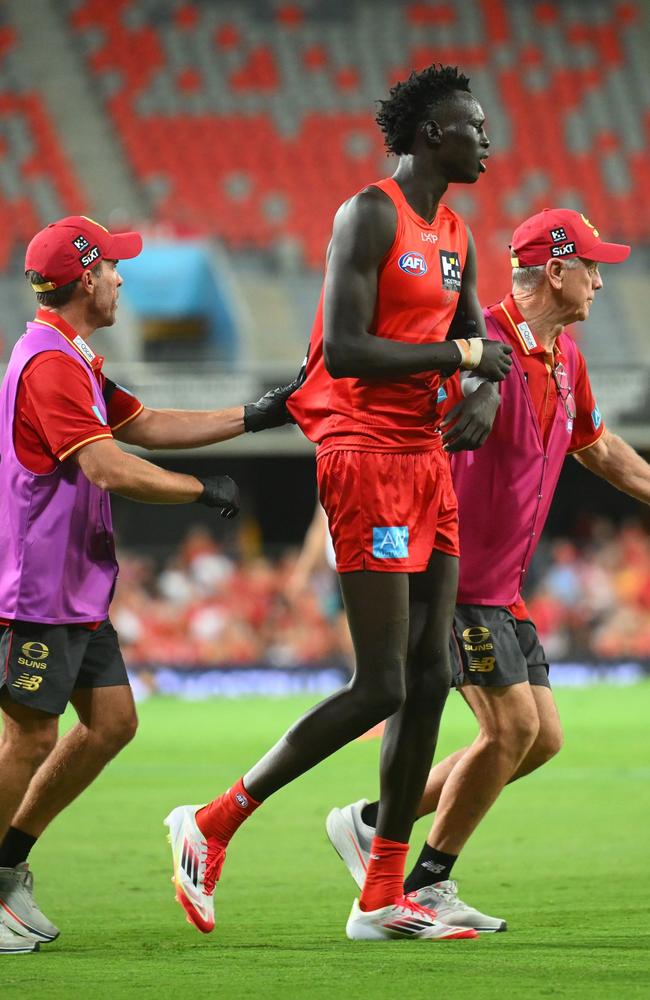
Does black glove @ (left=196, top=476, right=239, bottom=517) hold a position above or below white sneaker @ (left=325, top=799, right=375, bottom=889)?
above

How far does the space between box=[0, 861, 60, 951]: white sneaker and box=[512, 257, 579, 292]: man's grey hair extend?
9.00 feet

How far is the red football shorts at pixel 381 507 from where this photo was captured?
16.8 ft

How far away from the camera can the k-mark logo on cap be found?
5.25 meters

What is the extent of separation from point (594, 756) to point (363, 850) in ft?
19.5

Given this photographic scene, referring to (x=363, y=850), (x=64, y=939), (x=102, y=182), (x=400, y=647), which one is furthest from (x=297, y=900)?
(x=102, y=182)

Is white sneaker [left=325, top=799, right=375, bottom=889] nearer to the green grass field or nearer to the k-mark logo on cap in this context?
the green grass field

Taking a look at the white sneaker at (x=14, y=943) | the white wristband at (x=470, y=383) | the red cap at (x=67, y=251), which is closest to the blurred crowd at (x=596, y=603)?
the white wristband at (x=470, y=383)

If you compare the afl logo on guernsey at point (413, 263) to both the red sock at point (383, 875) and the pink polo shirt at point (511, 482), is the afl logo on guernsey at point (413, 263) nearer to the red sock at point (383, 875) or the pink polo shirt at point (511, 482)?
the pink polo shirt at point (511, 482)

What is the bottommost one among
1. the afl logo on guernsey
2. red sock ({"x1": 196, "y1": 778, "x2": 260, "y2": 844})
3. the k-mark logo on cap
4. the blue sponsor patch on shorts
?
red sock ({"x1": 196, "y1": 778, "x2": 260, "y2": 844})

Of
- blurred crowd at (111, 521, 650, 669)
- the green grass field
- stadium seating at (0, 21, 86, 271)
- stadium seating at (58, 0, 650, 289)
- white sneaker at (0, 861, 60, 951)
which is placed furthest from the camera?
stadium seating at (58, 0, 650, 289)

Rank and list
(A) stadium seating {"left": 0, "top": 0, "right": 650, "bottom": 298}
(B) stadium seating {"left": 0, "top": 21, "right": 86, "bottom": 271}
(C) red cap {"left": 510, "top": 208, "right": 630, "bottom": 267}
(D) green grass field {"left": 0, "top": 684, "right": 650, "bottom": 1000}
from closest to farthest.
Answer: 1. (D) green grass field {"left": 0, "top": 684, "right": 650, "bottom": 1000}
2. (C) red cap {"left": 510, "top": 208, "right": 630, "bottom": 267}
3. (B) stadium seating {"left": 0, "top": 21, "right": 86, "bottom": 271}
4. (A) stadium seating {"left": 0, "top": 0, "right": 650, "bottom": 298}

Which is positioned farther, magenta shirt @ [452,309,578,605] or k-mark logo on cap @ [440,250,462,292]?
magenta shirt @ [452,309,578,605]

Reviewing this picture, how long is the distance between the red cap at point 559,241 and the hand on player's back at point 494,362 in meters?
0.79

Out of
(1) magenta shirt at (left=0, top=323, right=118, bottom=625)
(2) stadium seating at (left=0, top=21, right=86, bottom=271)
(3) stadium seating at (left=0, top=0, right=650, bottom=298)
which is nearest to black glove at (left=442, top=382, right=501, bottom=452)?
(1) magenta shirt at (left=0, top=323, right=118, bottom=625)
